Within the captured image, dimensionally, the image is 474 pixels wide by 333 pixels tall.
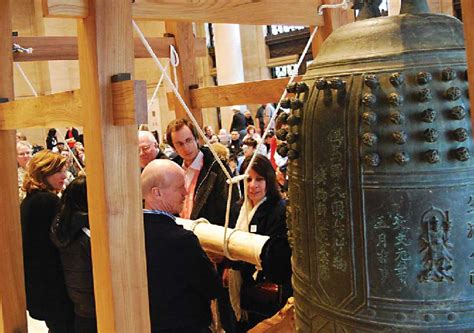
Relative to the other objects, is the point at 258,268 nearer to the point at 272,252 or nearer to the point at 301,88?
the point at 272,252

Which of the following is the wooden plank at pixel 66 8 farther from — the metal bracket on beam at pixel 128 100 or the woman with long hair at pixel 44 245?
the woman with long hair at pixel 44 245

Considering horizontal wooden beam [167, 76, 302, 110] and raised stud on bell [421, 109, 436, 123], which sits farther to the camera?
horizontal wooden beam [167, 76, 302, 110]

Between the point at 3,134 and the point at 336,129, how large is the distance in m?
1.97

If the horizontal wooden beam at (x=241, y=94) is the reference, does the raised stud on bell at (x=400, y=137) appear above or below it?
below

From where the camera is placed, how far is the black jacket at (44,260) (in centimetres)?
283

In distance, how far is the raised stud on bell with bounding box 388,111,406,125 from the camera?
53.4 inches

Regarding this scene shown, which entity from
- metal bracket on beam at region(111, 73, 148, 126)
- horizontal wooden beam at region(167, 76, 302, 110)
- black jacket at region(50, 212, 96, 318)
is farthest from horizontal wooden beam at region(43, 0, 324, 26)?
black jacket at region(50, 212, 96, 318)

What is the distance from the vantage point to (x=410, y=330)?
4.64ft

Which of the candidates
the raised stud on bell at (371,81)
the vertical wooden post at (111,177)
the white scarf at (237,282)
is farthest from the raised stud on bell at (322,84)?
the white scarf at (237,282)

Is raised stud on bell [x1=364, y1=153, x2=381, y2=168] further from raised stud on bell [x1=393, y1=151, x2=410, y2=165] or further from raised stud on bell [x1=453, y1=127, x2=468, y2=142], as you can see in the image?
raised stud on bell [x1=453, y1=127, x2=468, y2=142]

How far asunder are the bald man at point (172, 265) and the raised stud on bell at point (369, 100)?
935 mm

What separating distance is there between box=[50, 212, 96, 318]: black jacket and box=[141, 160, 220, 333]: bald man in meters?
0.39

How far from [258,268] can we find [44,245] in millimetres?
1150

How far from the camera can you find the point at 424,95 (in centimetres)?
135
